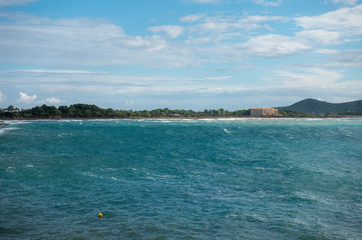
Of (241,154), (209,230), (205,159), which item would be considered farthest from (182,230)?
(241,154)

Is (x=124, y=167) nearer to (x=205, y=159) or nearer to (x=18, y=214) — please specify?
(x=205, y=159)

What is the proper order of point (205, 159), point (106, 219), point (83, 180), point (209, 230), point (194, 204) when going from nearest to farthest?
1. point (209, 230)
2. point (106, 219)
3. point (194, 204)
4. point (83, 180)
5. point (205, 159)

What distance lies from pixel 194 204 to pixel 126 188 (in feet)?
21.2

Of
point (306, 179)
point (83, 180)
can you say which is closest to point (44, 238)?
point (83, 180)

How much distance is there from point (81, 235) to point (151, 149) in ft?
101

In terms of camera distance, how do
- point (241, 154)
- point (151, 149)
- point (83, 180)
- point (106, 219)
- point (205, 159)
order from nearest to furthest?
point (106, 219), point (83, 180), point (205, 159), point (241, 154), point (151, 149)

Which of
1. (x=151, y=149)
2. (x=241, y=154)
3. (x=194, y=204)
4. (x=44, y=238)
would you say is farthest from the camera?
(x=151, y=149)

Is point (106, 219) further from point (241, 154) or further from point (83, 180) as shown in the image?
point (241, 154)

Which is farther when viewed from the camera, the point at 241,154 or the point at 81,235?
the point at 241,154

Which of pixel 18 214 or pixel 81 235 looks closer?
pixel 81 235

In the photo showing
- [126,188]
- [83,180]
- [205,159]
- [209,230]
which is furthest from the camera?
[205,159]

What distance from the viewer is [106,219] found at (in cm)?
1714

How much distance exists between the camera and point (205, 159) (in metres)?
37.3

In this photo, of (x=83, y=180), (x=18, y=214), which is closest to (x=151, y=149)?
(x=83, y=180)
